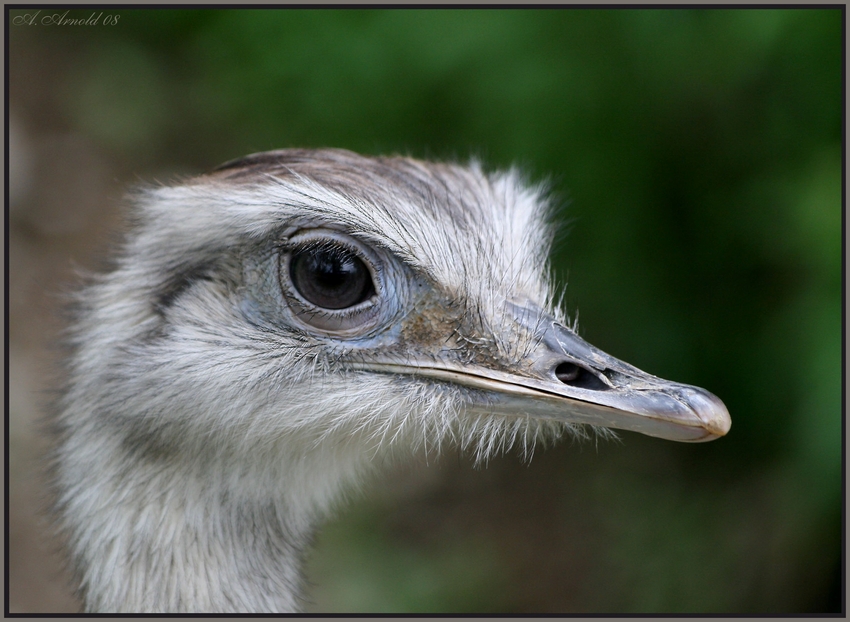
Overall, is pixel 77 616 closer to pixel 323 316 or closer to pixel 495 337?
pixel 323 316

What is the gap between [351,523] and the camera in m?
4.25

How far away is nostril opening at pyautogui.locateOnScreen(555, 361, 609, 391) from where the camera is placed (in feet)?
5.22

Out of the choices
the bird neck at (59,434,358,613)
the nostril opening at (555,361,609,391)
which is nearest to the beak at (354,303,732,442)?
the nostril opening at (555,361,609,391)

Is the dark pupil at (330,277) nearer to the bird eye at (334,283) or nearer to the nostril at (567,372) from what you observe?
the bird eye at (334,283)

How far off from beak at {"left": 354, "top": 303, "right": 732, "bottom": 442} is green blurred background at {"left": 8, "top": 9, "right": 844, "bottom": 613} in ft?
3.78

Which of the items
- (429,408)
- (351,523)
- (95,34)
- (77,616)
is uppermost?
(95,34)

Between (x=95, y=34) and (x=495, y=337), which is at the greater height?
(x=95, y=34)

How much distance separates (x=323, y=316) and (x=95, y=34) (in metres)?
4.31

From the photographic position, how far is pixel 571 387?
1.59 m

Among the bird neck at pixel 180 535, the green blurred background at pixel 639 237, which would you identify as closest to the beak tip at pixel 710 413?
the bird neck at pixel 180 535

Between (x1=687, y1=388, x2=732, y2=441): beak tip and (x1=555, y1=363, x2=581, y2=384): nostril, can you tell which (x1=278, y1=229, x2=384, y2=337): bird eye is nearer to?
(x1=555, y1=363, x2=581, y2=384): nostril

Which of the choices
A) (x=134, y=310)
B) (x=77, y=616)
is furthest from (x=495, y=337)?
(x=77, y=616)

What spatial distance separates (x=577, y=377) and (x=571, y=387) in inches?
1.5

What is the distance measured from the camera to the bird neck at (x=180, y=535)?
1.76m
